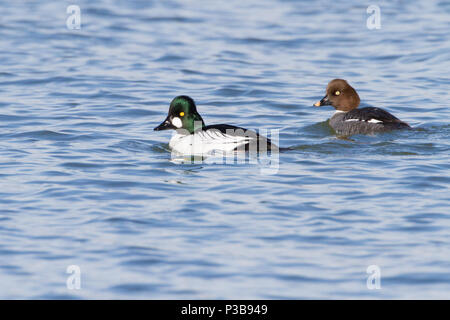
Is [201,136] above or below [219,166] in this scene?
above

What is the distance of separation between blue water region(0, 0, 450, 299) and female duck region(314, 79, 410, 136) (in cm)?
25

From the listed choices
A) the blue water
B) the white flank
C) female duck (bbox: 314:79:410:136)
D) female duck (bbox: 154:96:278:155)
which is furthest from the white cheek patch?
female duck (bbox: 314:79:410:136)

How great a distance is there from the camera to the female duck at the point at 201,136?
11070 millimetres

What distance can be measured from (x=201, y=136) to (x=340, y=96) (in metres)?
3.42

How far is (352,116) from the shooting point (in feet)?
42.5

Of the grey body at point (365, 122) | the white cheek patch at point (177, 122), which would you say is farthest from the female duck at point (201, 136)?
the grey body at point (365, 122)

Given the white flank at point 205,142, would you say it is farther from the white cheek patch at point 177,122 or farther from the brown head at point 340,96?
the brown head at point 340,96

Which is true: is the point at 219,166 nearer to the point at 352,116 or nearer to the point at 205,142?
the point at 205,142

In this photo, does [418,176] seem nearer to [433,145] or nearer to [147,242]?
[433,145]

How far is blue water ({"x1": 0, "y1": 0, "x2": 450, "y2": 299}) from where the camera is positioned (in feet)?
23.5

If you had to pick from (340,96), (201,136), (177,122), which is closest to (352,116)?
(340,96)

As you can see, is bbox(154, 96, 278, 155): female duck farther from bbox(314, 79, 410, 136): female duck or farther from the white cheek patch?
bbox(314, 79, 410, 136): female duck

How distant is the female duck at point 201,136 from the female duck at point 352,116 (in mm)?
2105

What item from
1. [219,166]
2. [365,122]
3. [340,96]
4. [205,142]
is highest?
[340,96]
